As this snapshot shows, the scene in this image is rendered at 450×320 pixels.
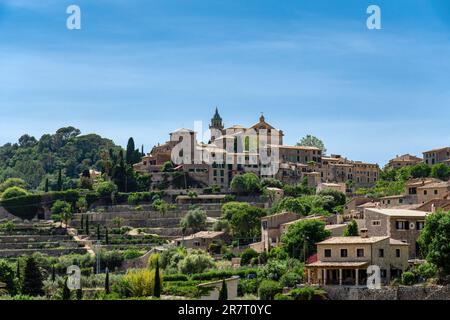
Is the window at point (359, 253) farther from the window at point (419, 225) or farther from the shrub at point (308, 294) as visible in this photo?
the window at point (419, 225)

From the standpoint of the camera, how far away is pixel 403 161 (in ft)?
399

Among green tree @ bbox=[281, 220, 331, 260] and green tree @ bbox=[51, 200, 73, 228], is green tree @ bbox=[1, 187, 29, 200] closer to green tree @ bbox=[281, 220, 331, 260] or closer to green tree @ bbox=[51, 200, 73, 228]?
green tree @ bbox=[51, 200, 73, 228]

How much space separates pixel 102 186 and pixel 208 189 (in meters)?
9.90

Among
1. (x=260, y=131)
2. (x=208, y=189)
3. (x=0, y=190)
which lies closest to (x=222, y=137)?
(x=260, y=131)

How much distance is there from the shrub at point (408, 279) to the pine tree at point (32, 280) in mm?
21614

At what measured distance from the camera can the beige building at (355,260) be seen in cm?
5753

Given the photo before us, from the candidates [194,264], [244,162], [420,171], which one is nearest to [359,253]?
[194,264]

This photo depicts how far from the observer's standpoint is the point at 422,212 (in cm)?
6644

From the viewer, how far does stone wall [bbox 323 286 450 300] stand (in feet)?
178

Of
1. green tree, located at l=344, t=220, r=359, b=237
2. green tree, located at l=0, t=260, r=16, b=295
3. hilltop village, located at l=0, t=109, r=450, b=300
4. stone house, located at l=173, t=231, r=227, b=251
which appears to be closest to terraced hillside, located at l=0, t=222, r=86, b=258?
hilltop village, located at l=0, t=109, r=450, b=300

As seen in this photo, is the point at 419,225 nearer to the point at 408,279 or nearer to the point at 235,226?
the point at 408,279

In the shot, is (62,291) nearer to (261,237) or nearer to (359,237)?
(359,237)

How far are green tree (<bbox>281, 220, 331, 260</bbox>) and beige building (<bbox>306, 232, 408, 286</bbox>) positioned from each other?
18.5 feet
